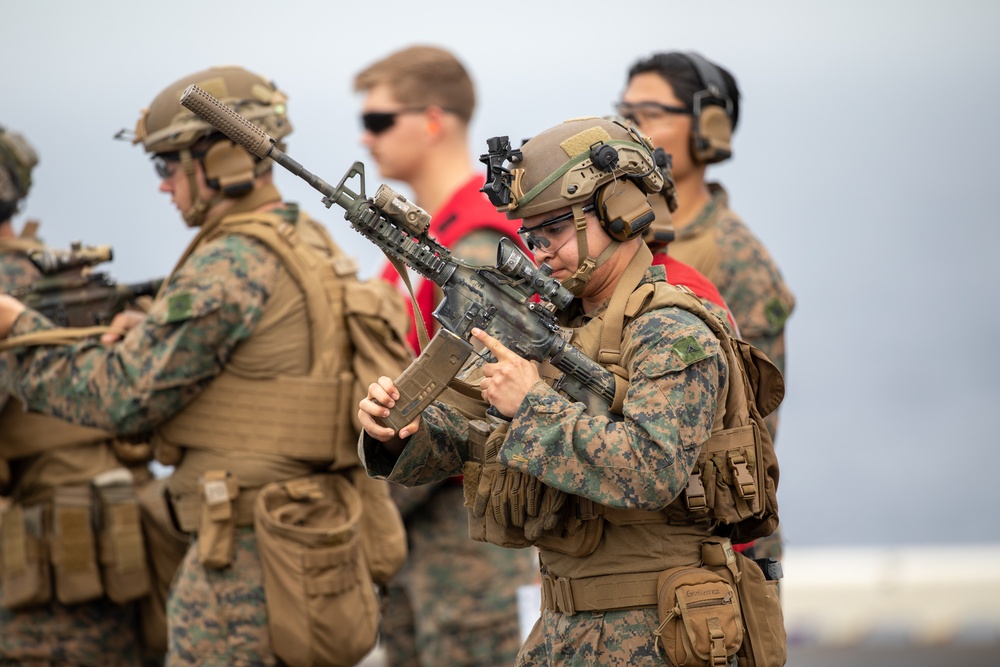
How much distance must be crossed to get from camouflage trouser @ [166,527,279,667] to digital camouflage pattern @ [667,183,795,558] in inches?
83.3

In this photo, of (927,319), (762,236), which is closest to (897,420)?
(927,319)

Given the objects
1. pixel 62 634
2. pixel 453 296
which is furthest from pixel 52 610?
pixel 453 296

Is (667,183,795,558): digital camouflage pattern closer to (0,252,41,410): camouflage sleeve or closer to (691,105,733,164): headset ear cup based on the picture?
(691,105,733,164): headset ear cup

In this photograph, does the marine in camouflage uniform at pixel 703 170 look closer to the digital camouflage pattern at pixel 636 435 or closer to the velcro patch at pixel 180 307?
the velcro patch at pixel 180 307

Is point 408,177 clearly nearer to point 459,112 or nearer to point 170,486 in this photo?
point 459,112

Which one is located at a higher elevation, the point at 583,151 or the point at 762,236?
the point at 762,236

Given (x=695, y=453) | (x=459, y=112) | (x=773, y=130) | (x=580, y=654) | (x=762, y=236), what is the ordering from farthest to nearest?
(x=773, y=130) < (x=762, y=236) < (x=459, y=112) < (x=580, y=654) < (x=695, y=453)

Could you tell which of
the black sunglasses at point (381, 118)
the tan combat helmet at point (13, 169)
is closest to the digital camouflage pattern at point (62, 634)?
the tan combat helmet at point (13, 169)

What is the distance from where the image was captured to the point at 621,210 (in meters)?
3.58

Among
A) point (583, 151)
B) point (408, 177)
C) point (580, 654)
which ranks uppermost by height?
point (408, 177)

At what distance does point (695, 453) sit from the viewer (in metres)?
3.35

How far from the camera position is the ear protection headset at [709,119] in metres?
6.03

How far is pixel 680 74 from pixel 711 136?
338 mm

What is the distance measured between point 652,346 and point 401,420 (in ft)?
2.34
